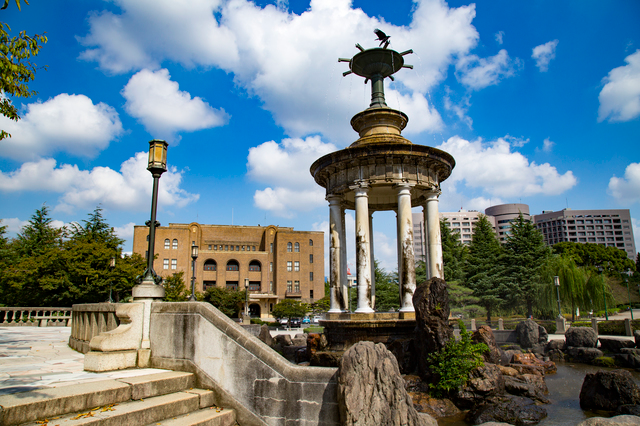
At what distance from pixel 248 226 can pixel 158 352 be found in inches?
3089

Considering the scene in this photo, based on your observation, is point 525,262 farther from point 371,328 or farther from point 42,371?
point 42,371

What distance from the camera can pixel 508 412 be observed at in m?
8.76

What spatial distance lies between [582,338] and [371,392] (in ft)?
61.4

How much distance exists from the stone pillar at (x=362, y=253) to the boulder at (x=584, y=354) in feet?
37.6

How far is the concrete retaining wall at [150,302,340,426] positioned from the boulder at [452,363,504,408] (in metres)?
5.18

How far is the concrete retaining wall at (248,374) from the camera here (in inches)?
225

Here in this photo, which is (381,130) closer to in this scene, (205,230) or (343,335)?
(343,335)

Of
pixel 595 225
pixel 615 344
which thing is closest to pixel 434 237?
pixel 615 344

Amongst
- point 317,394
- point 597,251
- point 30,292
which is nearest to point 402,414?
point 317,394

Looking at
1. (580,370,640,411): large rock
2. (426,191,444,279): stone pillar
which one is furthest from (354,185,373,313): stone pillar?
(580,370,640,411): large rock

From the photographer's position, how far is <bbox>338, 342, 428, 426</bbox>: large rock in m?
5.54

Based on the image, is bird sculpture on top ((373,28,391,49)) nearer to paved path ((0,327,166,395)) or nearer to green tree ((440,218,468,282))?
paved path ((0,327,166,395))

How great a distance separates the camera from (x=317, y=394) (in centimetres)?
574

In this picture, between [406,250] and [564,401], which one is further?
[406,250]
